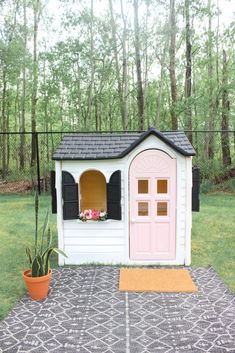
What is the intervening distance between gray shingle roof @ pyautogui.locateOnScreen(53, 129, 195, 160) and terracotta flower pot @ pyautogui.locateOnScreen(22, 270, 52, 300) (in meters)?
1.99

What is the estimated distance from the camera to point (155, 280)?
4961mm

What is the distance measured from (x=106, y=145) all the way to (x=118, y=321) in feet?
10.0

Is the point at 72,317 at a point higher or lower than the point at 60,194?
lower

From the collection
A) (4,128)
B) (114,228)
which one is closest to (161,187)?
(114,228)

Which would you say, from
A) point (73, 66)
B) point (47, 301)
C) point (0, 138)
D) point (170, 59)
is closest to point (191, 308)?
point (47, 301)

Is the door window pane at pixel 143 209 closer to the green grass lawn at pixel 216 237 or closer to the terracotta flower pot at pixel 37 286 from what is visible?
the green grass lawn at pixel 216 237

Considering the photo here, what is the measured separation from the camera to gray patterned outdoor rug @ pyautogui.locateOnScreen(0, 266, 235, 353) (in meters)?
3.24

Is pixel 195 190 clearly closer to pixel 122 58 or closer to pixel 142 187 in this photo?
pixel 142 187

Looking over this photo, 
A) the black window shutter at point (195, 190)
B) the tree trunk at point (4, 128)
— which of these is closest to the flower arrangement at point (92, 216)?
the black window shutter at point (195, 190)

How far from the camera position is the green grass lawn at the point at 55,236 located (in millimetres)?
4996

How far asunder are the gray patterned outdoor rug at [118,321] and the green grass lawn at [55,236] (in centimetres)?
45

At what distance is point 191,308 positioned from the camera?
4074 millimetres

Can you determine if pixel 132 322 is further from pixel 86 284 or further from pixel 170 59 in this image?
pixel 170 59

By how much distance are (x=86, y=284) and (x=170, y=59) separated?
1194cm
